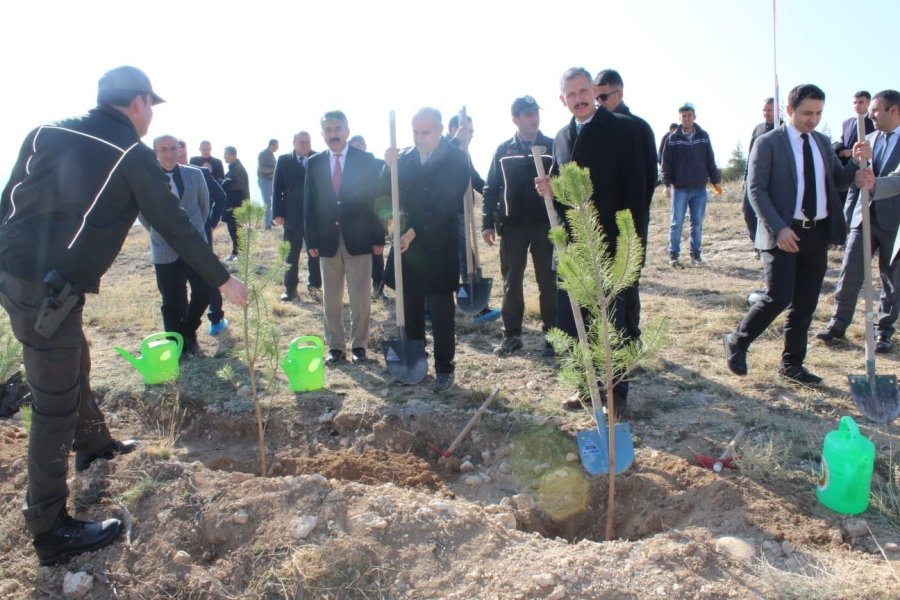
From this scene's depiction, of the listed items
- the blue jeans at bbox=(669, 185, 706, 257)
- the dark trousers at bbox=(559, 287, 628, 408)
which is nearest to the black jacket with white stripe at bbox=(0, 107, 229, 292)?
the dark trousers at bbox=(559, 287, 628, 408)

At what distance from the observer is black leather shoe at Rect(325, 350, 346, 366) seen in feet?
17.3

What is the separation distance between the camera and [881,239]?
5.00 m

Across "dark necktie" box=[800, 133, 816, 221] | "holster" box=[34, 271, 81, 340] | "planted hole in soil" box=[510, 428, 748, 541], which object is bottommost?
"planted hole in soil" box=[510, 428, 748, 541]

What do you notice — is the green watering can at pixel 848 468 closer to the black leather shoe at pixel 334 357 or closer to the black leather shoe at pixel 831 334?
the black leather shoe at pixel 831 334

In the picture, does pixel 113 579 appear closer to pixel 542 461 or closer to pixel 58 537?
pixel 58 537

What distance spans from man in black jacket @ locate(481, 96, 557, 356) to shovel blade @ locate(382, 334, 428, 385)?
90 centimetres

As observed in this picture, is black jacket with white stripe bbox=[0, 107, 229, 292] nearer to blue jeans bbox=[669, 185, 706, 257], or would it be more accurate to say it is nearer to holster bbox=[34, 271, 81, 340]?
holster bbox=[34, 271, 81, 340]

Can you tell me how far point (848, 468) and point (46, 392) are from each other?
11.3 ft

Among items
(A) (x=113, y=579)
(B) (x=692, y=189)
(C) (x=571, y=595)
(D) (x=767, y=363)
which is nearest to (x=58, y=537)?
(A) (x=113, y=579)

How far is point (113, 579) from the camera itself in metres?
2.71

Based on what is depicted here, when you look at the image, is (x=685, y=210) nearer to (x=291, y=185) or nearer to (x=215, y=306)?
(x=291, y=185)

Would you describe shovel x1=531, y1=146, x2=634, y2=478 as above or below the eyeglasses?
below

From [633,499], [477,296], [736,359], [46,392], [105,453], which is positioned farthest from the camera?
[477,296]

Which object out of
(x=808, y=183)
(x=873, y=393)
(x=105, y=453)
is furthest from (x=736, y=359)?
(x=105, y=453)
